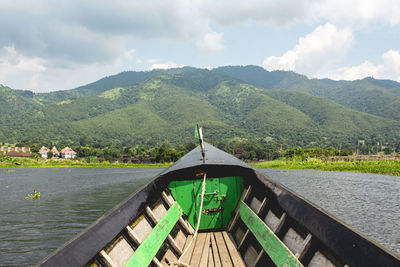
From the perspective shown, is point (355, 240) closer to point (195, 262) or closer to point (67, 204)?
point (195, 262)

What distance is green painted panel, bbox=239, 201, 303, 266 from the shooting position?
4336mm

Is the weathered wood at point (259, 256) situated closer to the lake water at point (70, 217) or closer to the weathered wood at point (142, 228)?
the weathered wood at point (142, 228)

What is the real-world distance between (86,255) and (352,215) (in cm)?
2225

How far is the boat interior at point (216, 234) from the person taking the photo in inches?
179

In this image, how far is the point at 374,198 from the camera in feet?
91.2

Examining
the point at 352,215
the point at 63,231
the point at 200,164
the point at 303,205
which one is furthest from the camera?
the point at 352,215

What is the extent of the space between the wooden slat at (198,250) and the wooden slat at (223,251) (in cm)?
38

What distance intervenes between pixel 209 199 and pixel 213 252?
5.84 feet

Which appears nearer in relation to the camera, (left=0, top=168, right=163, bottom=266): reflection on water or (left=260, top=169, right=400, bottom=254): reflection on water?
(left=0, top=168, right=163, bottom=266): reflection on water

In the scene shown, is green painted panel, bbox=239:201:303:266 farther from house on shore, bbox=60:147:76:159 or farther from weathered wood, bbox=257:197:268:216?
house on shore, bbox=60:147:76:159

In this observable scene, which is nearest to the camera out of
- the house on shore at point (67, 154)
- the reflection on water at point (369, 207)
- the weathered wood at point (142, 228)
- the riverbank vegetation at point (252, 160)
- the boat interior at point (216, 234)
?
the boat interior at point (216, 234)

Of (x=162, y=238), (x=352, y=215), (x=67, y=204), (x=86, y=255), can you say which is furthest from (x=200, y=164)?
(x=67, y=204)

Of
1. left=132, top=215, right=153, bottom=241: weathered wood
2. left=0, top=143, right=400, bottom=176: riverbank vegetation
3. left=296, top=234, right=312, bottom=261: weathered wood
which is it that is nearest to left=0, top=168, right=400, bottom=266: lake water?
left=132, top=215, right=153, bottom=241: weathered wood

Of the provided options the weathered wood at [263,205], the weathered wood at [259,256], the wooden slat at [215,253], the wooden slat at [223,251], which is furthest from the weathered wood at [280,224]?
the wooden slat at [215,253]
